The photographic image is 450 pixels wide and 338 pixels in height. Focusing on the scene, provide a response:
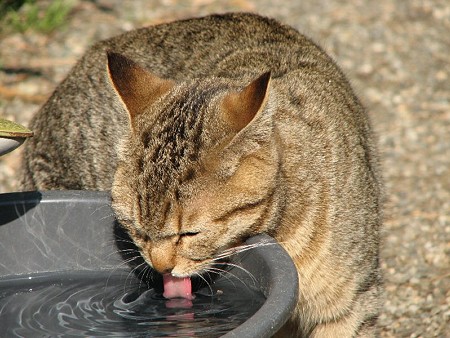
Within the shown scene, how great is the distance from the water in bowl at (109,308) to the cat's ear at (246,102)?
0.71 metres

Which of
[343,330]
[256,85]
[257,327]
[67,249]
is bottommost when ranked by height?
[343,330]

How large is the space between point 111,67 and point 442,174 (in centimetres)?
342

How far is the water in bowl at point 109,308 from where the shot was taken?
11.6ft

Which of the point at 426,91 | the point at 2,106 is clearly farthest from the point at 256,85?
the point at 426,91

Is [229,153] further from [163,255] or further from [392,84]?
[392,84]

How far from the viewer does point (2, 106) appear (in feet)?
21.8

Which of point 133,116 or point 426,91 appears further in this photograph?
point 426,91

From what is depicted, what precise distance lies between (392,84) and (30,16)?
10.5 feet

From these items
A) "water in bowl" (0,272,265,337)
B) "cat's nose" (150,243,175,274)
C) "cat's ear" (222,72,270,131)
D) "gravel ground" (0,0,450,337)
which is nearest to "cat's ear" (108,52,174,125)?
"cat's ear" (222,72,270,131)

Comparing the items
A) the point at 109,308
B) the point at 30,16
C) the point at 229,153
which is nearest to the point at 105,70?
the point at 109,308

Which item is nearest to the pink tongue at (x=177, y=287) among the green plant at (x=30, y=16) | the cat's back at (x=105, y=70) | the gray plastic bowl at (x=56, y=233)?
the gray plastic bowl at (x=56, y=233)

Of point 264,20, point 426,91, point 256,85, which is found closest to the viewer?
point 256,85

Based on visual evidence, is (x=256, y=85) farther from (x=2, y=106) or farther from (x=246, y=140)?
(x=2, y=106)

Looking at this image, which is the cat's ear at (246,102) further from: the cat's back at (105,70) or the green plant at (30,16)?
the green plant at (30,16)
